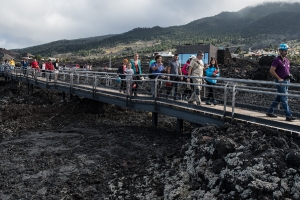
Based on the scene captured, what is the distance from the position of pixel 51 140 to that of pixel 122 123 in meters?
3.02

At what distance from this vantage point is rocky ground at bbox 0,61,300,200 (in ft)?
15.5

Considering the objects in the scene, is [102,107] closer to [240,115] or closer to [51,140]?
[51,140]

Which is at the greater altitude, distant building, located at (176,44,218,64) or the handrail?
distant building, located at (176,44,218,64)

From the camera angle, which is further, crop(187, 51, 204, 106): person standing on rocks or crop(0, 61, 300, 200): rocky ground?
crop(187, 51, 204, 106): person standing on rocks

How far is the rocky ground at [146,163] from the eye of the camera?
4.73 meters

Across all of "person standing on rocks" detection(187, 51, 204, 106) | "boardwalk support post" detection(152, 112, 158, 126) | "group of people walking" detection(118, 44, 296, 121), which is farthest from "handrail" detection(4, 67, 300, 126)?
"boardwalk support post" detection(152, 112, 158, 126)

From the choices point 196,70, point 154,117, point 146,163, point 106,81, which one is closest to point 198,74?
point 196,70

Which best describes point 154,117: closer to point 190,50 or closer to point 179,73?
point 179,73

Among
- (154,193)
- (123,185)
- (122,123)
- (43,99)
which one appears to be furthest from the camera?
(43,99)

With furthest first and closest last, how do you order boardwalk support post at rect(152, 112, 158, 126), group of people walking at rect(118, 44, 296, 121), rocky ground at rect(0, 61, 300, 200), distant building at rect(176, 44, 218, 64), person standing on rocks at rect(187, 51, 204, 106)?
distant building at rect(176, 44, 218, 64) → boardwalk support post at rect(152, 112, 158, 126) → person standing on rocks at rect(187, 51, 204, 106) → group of people walking at rect(118, 44, 296, 121) → rocky ground at rect(0, 61, 300, 200)

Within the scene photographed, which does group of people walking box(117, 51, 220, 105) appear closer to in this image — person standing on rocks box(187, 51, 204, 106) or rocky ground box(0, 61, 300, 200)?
person standing on rocks box(187, 51, 204, 106)

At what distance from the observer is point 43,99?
19.4 metres

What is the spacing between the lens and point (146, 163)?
7.37m

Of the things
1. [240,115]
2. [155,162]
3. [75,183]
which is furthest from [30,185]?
[240,115]
